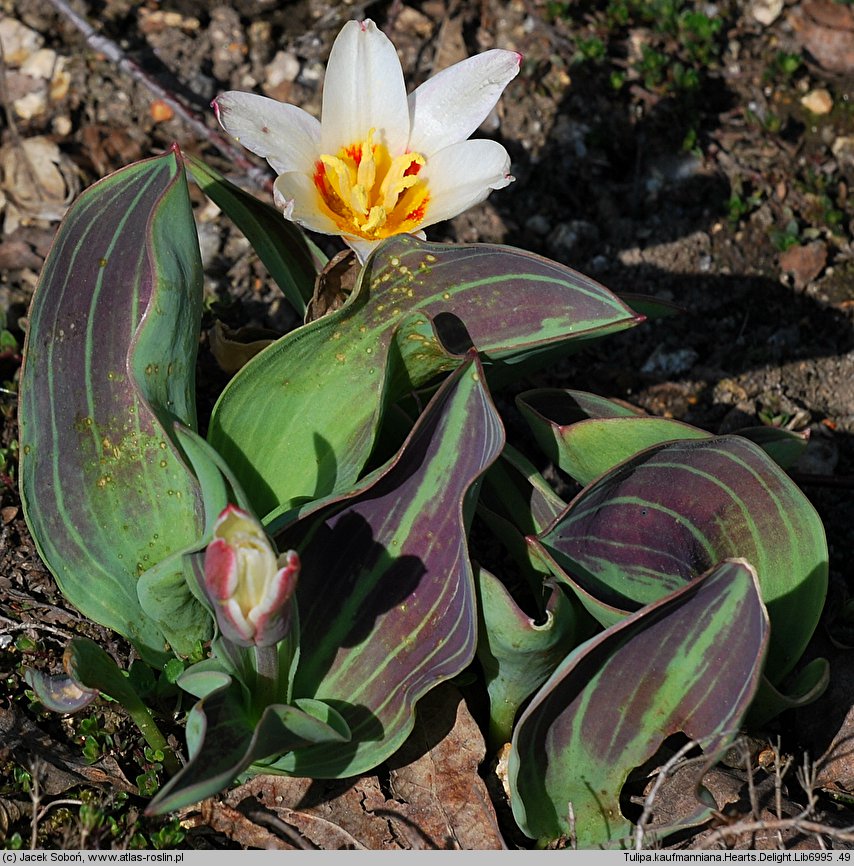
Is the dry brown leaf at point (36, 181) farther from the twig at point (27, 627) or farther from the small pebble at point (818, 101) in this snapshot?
the small pebble at point (818, 101)

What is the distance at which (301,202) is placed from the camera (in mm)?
2289

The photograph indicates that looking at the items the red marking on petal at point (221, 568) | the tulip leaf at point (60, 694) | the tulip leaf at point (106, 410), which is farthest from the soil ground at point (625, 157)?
the red marking on petal at point (221, 568)

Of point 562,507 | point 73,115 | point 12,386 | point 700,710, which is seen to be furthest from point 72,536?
point 73,115

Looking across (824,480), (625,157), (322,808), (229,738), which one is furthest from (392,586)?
(625,157)

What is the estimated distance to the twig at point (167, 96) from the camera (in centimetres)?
320

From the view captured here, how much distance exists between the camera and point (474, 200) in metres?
2.30

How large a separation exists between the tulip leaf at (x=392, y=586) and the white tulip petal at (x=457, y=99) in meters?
0.83

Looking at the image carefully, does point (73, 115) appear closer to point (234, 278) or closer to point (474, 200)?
point (234, 278)

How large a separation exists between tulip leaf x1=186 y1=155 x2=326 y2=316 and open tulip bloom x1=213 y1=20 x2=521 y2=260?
4.9 inches

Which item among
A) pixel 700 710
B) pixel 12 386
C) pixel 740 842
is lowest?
pixel 740 842

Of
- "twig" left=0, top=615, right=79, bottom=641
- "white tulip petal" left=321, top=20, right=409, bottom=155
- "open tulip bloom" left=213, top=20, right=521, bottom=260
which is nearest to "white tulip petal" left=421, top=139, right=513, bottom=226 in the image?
"open tulip bloom" left=213, top=20, right=521, bottom=260

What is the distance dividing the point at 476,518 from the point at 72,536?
3.32ft

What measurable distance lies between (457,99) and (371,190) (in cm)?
30

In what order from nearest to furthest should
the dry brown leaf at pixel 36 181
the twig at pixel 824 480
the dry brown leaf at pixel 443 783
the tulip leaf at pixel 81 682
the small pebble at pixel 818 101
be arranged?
1. the tulip leaf at pixel 81 682
2. the dry brown leaf at pixel 443 783
3. the twig at pixel 824 480
4. the dry brown leaf at pixel 36 181
5. the small pebble at pixel 818 101
